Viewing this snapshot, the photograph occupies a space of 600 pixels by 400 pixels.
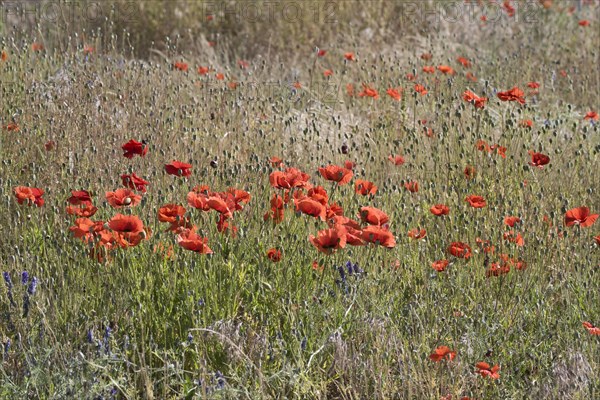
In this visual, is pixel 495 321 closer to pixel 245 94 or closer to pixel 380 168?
pixel 380 168

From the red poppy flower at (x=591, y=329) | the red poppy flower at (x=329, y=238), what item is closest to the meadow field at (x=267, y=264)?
the red poppy flower at (x=329, y=238)

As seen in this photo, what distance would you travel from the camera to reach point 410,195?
12.9ft

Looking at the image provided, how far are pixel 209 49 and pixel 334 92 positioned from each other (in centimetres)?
159

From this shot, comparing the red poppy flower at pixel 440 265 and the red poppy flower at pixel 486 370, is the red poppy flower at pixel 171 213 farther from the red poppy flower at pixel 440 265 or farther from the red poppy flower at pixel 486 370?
the red poppy flower at pixel 486 370

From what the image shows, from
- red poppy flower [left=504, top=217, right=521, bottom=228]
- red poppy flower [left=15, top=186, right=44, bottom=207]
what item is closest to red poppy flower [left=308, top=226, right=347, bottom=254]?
red poppy flower [left=504, top=217, right=521, bottom=228]

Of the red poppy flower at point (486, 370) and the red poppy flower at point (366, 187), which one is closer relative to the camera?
the red poppy flower at point (486, 370)

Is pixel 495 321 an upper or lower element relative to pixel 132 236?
lower

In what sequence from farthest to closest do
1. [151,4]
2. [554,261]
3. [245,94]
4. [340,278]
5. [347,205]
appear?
[151,4] < [245,94] < [347,205] < [554,261] < [340,278]

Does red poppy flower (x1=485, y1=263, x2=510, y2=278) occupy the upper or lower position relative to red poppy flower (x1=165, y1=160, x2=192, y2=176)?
lower

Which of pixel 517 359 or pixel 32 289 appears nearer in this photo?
pixel 32 289

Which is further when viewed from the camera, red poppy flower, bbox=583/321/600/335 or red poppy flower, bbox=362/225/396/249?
red poppy flower, bbox=362/225/396/249

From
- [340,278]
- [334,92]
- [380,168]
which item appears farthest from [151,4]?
[340,278]

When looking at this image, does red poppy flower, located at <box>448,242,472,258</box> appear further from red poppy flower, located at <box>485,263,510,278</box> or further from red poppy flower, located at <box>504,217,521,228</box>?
red poppy flower, located at <box>504,217,521,228</box>

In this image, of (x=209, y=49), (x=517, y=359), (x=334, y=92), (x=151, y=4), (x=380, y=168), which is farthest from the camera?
(x=151, y=4)
